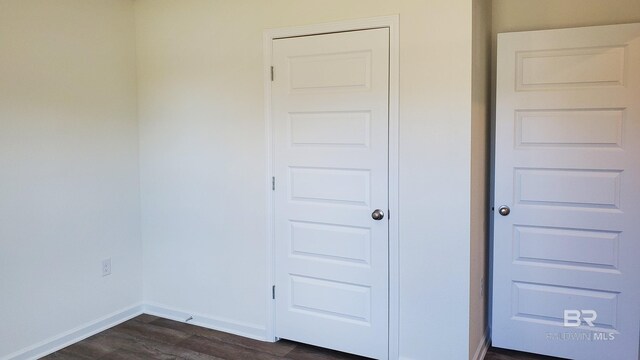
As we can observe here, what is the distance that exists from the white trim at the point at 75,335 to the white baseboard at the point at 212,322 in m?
0.17

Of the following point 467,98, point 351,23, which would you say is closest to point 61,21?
point 351,23

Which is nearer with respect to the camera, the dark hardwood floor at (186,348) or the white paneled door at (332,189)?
the white paneled door at (332,189)

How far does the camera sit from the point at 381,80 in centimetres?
278

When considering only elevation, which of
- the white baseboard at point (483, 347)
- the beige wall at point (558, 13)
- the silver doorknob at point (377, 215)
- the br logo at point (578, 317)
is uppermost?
the beige wall at point (558, 13)

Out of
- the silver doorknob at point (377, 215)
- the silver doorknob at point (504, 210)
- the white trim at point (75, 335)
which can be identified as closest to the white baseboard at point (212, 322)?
the white trim at point (75, 335)

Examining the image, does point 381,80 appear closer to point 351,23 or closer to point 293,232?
point 351,23

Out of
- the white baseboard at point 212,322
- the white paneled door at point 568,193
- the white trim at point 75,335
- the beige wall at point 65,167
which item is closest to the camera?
the white paneled door at point 568,193

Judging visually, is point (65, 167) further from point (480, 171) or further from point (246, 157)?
point (480, 171)

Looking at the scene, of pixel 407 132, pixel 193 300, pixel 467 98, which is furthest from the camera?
pixel 193 300

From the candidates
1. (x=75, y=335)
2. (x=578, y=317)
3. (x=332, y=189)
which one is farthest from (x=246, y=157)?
(x=578, y=317)

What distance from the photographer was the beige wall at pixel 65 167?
290 cm

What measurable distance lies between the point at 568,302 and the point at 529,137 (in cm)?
108

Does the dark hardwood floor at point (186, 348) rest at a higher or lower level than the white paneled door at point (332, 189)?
lower

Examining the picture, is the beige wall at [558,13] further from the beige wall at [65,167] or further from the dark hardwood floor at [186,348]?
the beige wall at [65,167]
